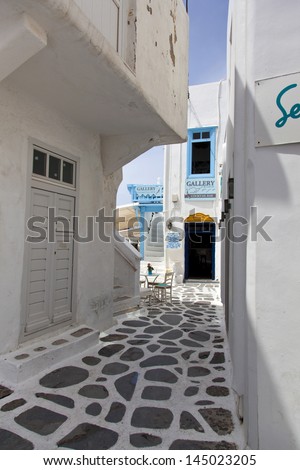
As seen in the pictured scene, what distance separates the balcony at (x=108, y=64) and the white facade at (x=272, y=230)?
66.5 inches

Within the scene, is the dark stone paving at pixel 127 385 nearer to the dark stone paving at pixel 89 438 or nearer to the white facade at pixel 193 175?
the dark stone paving at pixel 89 438

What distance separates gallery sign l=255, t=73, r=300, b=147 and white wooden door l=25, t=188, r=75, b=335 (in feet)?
11.2

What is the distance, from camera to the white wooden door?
14.9 ft

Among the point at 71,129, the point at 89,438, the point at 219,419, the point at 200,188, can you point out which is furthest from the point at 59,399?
the point at 200,188

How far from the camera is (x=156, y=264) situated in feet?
50.8

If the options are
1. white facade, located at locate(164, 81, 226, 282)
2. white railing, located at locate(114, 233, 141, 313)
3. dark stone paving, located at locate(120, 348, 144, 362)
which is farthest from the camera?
white facade, located at locate(164, 81, 226, 282)

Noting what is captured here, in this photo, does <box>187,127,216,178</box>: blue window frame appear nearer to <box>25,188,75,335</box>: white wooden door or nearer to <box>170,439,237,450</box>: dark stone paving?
<box>25,188,75,335</box>: white wooden door

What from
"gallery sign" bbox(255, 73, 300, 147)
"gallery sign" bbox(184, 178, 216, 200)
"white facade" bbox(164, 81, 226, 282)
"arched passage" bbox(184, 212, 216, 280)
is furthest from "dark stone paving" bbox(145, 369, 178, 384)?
"gallery sign" bbox(184, 178, 216, 200)

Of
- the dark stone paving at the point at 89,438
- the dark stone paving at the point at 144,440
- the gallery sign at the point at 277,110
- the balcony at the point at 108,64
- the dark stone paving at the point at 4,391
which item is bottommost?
the dark stone paving at the point at 144,440

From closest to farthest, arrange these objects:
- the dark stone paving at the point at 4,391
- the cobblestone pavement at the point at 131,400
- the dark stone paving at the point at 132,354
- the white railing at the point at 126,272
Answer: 1. the cobblestone pavement at the point at 131,400
2. the dark stone paving at the point at 4,391
3. the dark stone paving at the point at 132,354
4. the white railing at the point at 126,272

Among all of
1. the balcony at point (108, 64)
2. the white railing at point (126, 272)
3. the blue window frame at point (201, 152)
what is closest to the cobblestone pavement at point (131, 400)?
the white railing at point (126, 272)

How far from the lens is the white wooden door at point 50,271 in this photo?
4.54 meters
